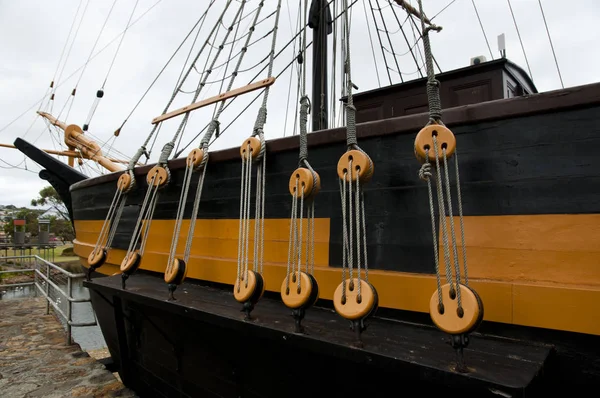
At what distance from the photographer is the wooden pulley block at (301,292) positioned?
5.48 ft

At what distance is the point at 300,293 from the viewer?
1.69 metres

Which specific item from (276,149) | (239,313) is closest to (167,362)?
(239,313)

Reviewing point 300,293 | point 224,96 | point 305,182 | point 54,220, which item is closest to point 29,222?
point 54,220

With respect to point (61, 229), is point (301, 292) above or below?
below

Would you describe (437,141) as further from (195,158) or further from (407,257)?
(195,158)

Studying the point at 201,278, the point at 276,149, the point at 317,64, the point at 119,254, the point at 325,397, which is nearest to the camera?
the point at 325,397

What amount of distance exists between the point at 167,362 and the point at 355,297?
216cm

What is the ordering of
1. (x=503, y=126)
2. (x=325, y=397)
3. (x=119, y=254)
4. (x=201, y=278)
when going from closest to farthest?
(x=503, y=126) < (x=325, y=397) < (x=201, y=278) < (x=119, y=254)

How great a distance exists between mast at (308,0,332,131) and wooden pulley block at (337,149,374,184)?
3082 millimetres

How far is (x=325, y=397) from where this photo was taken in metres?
1.92

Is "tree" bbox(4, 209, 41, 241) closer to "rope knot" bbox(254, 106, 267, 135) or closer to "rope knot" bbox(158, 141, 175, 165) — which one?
"rope knot" bbox(158, 141, 175, 165)

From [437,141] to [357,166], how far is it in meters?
0.38

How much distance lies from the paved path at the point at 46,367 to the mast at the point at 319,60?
369cm

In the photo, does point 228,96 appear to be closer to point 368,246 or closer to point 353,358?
point 368,246
